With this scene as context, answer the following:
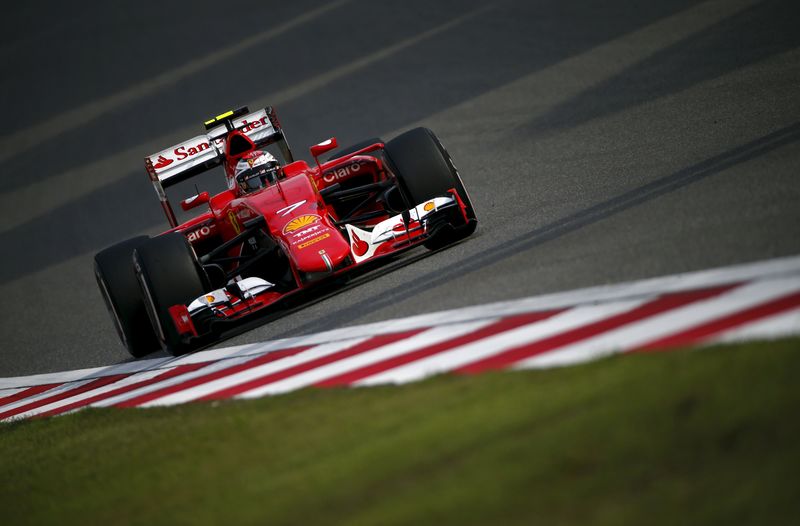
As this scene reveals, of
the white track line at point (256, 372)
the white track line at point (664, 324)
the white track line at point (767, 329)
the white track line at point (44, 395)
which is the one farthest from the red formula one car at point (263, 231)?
the white track line at point (767, 329)

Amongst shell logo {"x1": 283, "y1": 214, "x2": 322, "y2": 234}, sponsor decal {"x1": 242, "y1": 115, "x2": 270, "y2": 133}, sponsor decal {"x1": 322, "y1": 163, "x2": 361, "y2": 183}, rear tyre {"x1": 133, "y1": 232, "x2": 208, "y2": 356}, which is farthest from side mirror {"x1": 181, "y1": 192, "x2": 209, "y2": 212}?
shell logo {"x1": 283, "y1": 214, "x2": 322, "y2": 234}

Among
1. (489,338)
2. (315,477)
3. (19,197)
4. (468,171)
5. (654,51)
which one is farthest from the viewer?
(19,197)

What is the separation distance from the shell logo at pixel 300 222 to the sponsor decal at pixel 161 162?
8.54ft

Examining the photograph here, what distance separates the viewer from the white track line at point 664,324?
525cm


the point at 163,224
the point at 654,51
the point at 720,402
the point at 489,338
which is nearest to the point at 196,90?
the point at 163,224

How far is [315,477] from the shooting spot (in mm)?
4895

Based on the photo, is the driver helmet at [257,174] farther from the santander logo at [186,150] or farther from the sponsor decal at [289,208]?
the sponsor decal at [289,208]

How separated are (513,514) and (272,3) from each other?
28081 millimetres

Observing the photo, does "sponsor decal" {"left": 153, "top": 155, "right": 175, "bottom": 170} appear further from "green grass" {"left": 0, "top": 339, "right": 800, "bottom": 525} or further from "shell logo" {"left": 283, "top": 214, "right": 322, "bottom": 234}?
"green grass" {"left": 0, "top": 339, "right": 800, "bottom": 525}

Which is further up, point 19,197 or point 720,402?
point 19,197

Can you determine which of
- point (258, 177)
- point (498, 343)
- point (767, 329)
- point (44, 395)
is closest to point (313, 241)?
point (258, 177)

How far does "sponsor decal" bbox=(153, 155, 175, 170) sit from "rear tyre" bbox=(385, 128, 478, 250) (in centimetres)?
260

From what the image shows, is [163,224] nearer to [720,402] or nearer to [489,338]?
[489,338]

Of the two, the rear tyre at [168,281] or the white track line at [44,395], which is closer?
the rear tyre at [168,281]
